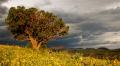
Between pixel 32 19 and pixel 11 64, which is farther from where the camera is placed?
pixel 32 19

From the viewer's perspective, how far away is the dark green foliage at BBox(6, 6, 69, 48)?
7811cm

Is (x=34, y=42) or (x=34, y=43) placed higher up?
(x=34, y=42)

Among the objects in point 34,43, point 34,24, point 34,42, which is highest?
point 34,24

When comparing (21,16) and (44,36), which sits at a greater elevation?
(21,16)

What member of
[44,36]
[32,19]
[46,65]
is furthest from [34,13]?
[46,65]

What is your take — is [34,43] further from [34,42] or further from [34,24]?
[34,24]

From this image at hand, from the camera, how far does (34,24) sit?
3071 inches

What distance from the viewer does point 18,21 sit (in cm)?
7856

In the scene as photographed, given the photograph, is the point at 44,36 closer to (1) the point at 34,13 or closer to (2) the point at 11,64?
(1) the point at 34,13

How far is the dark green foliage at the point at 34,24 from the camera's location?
78.1 meters

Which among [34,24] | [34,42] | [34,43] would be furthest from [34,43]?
[34,24]

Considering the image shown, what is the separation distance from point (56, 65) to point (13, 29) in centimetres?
6839

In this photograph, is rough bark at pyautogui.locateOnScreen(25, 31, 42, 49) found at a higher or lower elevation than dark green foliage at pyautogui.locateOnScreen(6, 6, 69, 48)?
lower

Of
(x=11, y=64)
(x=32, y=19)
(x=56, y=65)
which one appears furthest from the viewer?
(x=32, y=19)
